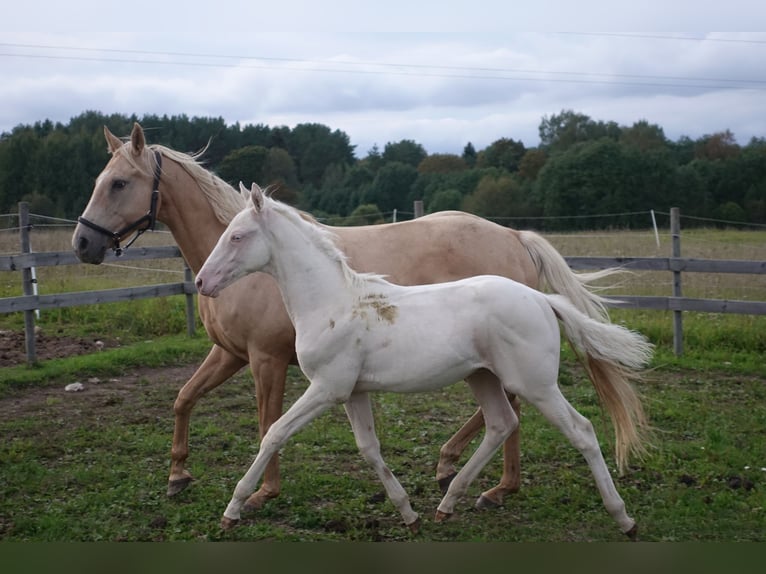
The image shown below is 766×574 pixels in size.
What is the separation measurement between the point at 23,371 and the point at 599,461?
20.8 ft

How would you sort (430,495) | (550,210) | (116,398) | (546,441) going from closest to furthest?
(430,495)
(546,441)
(116,398)
(550,210)

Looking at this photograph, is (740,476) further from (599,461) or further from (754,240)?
(754,240)

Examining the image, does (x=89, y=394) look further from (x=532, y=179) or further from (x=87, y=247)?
(x=532, y=179)

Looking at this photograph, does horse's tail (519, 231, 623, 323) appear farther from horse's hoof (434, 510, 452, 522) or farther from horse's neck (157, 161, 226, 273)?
horse's neck (157, 161, 226, 273)

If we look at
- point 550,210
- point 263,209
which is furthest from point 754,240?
point 263,209

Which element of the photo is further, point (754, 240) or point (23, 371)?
point (754, 240)

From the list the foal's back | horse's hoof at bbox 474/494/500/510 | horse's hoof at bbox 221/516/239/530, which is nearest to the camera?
the foal's back

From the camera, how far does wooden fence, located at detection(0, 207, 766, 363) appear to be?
315 inches

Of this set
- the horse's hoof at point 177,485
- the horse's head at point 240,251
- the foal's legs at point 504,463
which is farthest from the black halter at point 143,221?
the foal's legs at point 504,463

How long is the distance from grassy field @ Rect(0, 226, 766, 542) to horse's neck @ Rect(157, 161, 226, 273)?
154cm

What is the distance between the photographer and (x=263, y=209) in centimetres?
383

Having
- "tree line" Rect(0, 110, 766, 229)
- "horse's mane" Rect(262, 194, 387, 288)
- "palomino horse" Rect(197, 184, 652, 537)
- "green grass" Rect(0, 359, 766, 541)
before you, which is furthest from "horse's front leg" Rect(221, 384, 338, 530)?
"tree line" Rect(0, 110, 766, 229)

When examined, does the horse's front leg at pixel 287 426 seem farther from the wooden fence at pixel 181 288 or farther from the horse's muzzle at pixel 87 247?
the wooden fence at pixel 181 288

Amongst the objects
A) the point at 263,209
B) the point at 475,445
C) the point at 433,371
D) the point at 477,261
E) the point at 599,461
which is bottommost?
the point at 475,445
